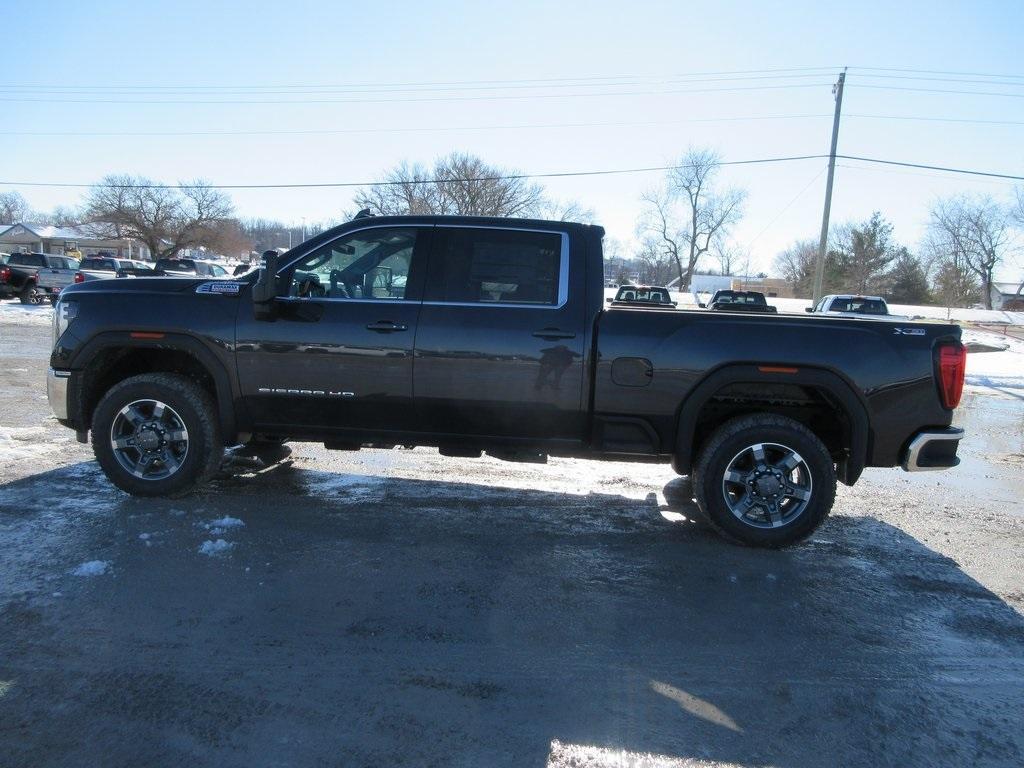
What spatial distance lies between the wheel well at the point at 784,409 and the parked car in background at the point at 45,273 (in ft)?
92.4

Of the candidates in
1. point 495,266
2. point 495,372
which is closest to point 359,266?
point 495,266

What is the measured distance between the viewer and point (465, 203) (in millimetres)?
46969

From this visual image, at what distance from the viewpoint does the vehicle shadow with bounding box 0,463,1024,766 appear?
267 cm

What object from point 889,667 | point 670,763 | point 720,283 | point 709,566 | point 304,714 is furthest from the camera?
point 720,283

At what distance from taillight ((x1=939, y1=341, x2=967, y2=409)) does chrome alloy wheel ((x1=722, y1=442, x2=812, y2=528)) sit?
956 millimetres

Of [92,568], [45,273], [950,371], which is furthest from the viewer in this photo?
[45,273]

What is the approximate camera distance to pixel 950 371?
4.45 m

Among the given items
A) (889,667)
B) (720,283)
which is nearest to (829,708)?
(889,667)

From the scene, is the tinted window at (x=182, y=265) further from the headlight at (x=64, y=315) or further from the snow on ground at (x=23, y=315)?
the headlight at (x=64, y=315)

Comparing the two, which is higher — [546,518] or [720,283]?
[720,283]

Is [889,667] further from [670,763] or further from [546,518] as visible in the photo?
[546,518]

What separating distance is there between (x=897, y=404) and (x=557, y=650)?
8.99 ft

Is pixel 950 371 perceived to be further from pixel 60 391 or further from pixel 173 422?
pixel 60 391

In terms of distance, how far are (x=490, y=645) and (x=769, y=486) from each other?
2250 mm
